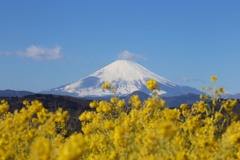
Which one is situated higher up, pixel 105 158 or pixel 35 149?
pixel 35 149

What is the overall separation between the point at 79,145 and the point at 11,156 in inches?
50.9

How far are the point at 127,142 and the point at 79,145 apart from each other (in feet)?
3.58

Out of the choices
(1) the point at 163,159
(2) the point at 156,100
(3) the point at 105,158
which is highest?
(2) the point at 156,100

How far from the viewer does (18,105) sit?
25.1m

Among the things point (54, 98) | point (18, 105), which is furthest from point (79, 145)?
point (54, 98)

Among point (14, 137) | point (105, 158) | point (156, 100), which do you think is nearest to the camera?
point (14, 137)

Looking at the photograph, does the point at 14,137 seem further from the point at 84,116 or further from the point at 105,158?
the point at 84,116

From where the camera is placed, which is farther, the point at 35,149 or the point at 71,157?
the point at 35,149

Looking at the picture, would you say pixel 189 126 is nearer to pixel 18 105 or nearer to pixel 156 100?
pixel 156 100

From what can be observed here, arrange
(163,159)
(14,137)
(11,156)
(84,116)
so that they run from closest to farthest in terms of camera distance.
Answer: (163,159) < (11,156) < (14,137) < (84,116)

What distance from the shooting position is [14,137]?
130 inches

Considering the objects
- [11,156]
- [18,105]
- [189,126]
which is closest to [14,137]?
[11,156]

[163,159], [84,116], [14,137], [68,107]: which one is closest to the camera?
[163,159]

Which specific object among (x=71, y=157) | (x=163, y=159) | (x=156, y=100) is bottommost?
(x=163, y=159)
